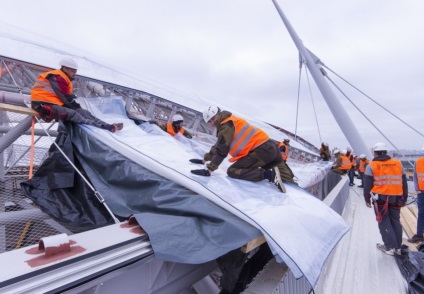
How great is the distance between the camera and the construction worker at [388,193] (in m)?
4.12

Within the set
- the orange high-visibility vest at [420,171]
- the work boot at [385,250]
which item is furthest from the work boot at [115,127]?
the orange high-visibility vest at [420,171]

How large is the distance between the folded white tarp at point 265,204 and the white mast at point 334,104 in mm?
7647

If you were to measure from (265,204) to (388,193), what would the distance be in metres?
2.83

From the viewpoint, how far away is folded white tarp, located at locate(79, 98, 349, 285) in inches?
72.3

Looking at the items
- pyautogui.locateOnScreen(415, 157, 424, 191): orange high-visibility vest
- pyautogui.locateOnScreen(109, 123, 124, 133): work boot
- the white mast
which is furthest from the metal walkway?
the white mast

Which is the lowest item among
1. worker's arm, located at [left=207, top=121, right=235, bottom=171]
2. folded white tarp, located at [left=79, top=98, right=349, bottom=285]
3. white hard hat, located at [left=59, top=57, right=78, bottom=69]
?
folded white tarp, located at [left=79, top=98, right=349, bottom=285]

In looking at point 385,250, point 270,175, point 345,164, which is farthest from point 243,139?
point 345,164

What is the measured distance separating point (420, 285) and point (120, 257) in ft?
10.4

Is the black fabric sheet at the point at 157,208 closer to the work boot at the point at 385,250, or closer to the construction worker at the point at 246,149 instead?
the construction worker at the point at 246,149

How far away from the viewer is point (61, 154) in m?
2.66

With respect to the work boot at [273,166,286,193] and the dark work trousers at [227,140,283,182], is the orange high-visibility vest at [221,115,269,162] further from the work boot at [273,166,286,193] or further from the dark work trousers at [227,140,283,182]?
the work boot at [273,166,286,193]

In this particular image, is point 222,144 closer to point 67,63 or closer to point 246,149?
point 246,149

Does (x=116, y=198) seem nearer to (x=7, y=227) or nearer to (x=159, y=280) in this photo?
(x=159, y=280)

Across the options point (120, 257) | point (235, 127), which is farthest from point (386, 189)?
point (120, 257)
